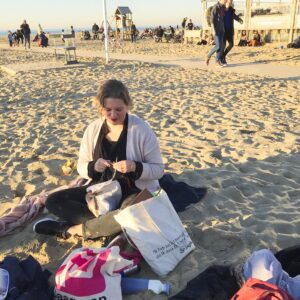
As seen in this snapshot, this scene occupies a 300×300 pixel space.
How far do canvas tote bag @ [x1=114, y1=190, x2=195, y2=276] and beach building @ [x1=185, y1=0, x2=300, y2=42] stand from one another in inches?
711

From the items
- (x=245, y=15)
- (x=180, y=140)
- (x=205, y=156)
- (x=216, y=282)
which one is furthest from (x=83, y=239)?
(x=245, y=15)

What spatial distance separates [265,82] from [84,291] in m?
8.09

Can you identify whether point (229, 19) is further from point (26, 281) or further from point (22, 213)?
point (26, 281)

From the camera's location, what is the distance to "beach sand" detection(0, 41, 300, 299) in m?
2.95

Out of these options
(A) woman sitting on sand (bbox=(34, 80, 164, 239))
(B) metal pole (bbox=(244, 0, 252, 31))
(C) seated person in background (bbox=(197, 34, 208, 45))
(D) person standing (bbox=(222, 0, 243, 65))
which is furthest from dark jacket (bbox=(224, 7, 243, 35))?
(C) seated person in background (bbox=(197, 34, 208, 45))

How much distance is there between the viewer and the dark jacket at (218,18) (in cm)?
1091

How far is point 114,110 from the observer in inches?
116

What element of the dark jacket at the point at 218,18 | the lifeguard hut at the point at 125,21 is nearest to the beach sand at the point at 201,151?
the dark jacket at the point at 218,18

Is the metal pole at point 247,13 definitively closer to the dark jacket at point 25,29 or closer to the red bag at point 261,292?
the dark jacket at point 25,29

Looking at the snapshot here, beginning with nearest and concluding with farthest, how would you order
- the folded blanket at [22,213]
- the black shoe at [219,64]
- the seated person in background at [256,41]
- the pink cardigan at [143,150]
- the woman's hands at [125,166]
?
1. the woman's hands at [125,166]
2. the pink cardigan at [143,150]
3. the folded blanket at [22,213]
4. the black shoe at [219,64]
5. the seated person in background at [256,41]

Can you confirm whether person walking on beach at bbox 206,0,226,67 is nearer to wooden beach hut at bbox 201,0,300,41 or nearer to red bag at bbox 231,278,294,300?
wooden beach hut at bbox 201,0,300,41

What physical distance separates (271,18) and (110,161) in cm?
1941

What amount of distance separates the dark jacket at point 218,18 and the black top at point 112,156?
876 cm

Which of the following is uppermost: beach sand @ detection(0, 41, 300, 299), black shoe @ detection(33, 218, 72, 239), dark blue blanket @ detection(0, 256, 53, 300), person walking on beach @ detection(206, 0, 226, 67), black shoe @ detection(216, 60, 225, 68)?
person walking on beach @ detection(206, 0, 226, 67)
